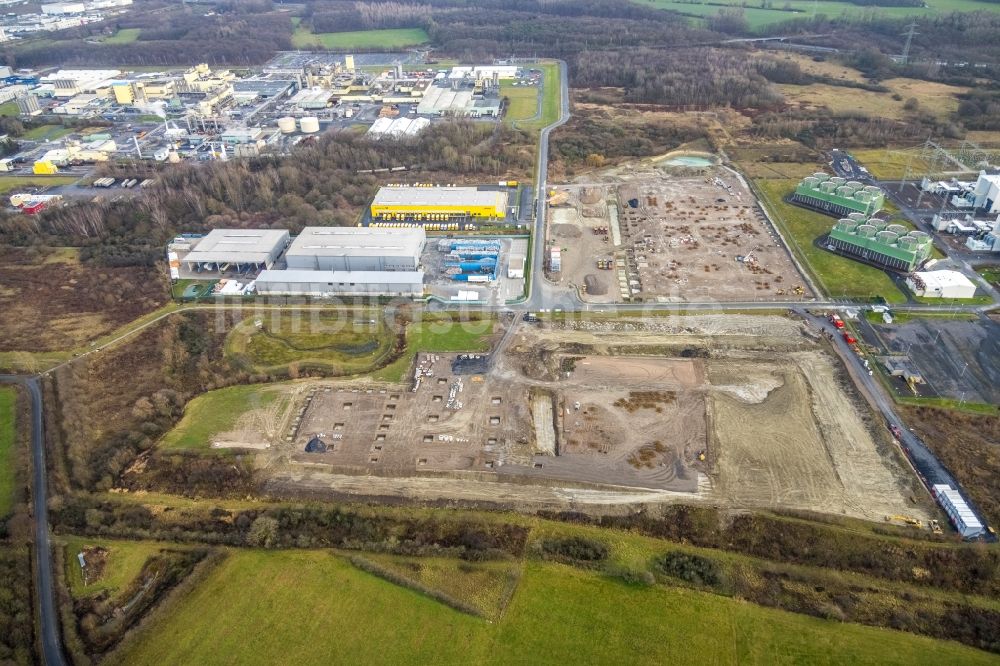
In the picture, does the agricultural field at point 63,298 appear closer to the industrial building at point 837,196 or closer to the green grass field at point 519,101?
the green grass field at point 519,101

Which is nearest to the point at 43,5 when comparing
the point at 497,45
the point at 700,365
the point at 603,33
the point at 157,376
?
the point at 497,45

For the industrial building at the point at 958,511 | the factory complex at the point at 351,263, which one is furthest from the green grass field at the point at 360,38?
the industrial building at the point at 958,511

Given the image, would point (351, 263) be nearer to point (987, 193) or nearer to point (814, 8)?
point (987, 193)

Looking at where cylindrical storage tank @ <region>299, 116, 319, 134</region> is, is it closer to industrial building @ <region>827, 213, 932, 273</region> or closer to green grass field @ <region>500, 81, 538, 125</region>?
green grass field @ <region>500, 81, 538, 125</region>

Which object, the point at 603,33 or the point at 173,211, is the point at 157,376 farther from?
the point at 603,33

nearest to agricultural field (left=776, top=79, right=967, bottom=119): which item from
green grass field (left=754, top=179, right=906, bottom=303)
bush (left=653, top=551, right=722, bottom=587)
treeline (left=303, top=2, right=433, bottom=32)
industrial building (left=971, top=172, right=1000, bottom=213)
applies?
industrial building (left=971, top=172, right=1000, bottom=213)

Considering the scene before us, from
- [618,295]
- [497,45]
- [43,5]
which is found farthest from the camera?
[43,5]
